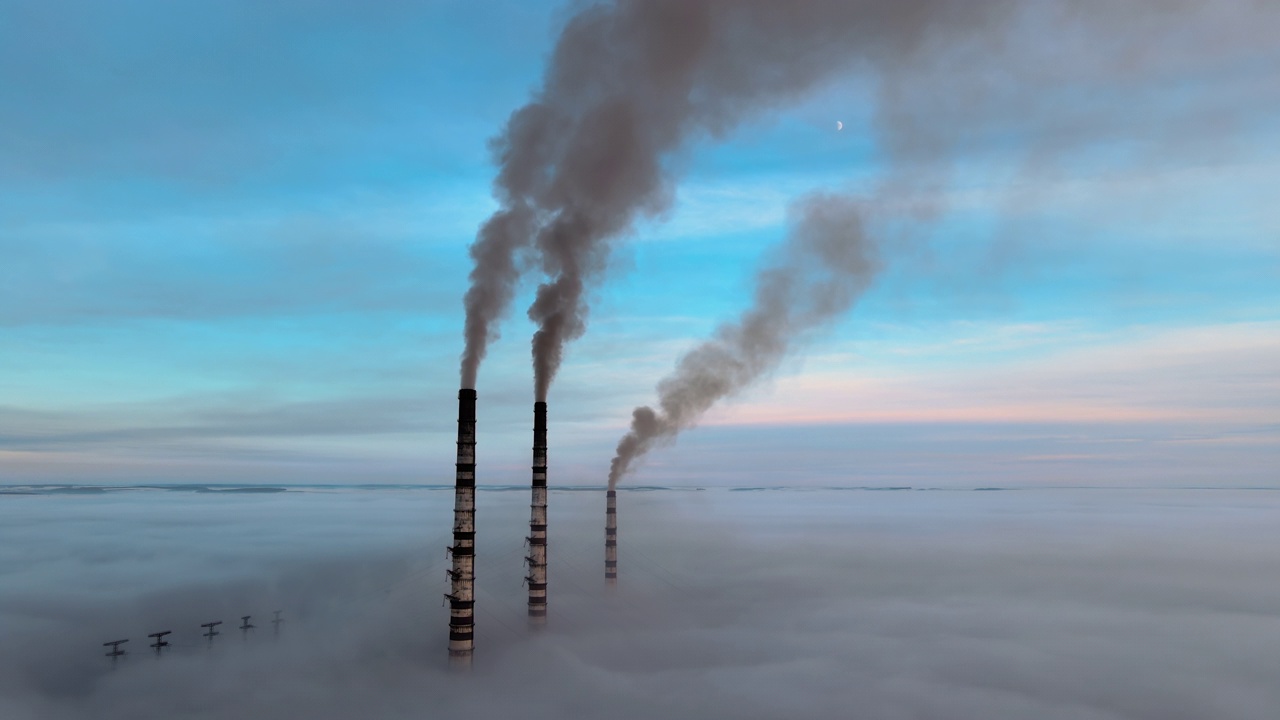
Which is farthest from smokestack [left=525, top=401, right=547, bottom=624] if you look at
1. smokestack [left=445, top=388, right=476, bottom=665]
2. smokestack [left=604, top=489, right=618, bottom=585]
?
smokestack [left=604, top=489, right=618, bottom=585]

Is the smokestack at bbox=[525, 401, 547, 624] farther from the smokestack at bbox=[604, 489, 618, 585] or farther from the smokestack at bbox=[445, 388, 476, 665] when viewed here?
the smokestack at bbox=[604, 489, 618, 585]

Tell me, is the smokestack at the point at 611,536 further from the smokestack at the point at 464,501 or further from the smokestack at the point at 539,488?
the smokestack at the point at 464,501

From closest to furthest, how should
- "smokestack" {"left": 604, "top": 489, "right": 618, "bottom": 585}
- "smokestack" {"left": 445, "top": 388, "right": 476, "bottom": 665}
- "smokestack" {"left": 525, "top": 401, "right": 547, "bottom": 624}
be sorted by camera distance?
Answer: "smokestack" {"left": 445, "top": 388, "right": 476, "bottom": 665} → "smokestack" {"left": 525, "top": 401, "right": 547, "bottom": 624} → "smokestack" {"left": 604, "top": 489, "right": 618, "bottom": 585}

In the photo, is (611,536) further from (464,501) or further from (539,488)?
(464,501)

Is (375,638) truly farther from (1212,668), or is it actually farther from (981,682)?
(1212,668)

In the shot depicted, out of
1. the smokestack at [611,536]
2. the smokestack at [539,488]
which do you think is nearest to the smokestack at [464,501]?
the smokestack at [539,488]

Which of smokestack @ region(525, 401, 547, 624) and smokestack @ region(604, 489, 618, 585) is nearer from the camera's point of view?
smokestack @ region(525, 401, 547, 624)

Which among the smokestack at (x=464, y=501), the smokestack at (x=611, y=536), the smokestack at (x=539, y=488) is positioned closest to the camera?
the smokestack at (x=464, y=501)

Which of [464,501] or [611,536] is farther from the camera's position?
[611,536]

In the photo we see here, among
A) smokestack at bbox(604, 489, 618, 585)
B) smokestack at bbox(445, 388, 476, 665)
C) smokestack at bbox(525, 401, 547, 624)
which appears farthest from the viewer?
smokestack at bbox(604, 489, 618, 585)

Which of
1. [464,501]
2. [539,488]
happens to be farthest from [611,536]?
[464,501]

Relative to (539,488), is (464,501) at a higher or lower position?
lower

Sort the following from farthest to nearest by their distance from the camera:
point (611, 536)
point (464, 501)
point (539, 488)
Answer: point (611, 536) → point (539, 488) → point (464, 501)

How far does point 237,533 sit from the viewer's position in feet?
595
